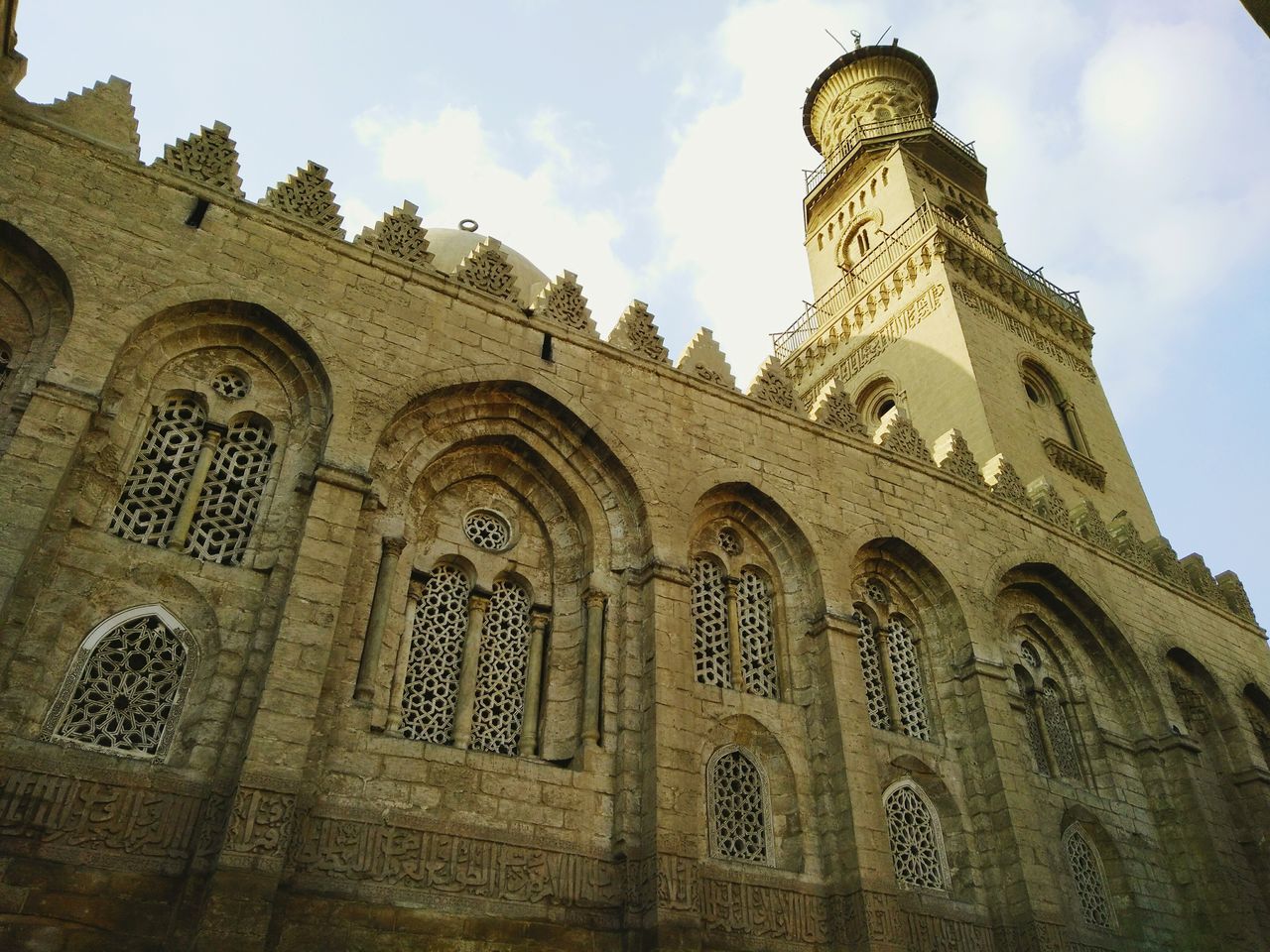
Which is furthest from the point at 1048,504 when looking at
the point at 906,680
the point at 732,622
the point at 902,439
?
the point at 732,622

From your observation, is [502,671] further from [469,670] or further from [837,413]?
[837,413]

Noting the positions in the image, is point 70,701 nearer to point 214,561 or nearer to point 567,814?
point 214,561

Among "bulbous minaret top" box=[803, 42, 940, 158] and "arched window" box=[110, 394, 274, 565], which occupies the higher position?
"bulbous minaret top" box=[803, 42, 940, 158]

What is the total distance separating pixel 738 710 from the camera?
8.68 metres

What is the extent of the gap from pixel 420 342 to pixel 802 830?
5.21 meters

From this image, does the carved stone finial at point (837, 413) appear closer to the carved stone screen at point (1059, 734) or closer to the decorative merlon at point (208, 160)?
the carved stone screen at point (1059, 734)

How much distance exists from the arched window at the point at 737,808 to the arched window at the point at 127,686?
4088 millimetres

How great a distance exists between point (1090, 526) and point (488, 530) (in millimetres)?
8608

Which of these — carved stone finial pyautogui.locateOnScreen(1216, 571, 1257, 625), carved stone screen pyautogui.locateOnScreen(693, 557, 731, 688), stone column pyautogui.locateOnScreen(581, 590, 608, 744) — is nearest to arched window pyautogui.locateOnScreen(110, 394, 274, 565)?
stone column pyautogui.locateOnScreen(581, 590, 608, 744)

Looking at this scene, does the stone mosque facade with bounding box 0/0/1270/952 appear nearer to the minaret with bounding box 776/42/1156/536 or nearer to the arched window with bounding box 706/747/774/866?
the arched window with bounding box 706/747/774/866

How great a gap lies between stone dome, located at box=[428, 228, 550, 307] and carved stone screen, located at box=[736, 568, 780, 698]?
5126 mm

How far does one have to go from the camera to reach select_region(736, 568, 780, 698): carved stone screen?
9188 mm

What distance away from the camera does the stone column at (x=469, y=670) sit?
759 cm

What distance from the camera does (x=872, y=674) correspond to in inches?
395
